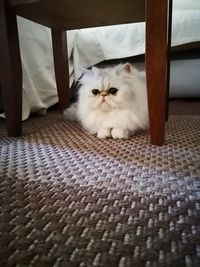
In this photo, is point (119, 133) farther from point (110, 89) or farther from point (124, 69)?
point (124, 69)

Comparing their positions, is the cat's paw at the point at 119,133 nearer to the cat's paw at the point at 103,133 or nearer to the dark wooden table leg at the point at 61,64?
the cat's paw at the point at 103,133

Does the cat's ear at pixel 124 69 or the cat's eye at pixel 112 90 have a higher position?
the cat's ear at pixel 124 69

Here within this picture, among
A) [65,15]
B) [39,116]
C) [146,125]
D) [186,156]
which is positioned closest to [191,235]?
[186,156]

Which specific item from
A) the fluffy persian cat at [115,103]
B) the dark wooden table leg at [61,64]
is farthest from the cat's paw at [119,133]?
the dark wooden table leg at [61,64]

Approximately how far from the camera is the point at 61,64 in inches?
61.8

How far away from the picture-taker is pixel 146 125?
127 cm

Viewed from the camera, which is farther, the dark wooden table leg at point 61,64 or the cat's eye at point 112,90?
the dark wooden table leg at point 61,64

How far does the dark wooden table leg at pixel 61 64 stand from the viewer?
152cm

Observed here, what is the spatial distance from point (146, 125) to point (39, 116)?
73 cm

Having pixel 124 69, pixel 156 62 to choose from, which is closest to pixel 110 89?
pixel 124 69

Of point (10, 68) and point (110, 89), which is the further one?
point (110, 89)

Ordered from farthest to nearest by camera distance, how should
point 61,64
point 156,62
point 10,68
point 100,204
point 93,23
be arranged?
point 61,64
point 93,23
point 10,68
point 156,62
point 100,204

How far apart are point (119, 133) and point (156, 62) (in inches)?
13.7

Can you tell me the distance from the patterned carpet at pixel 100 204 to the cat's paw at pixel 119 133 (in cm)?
11
